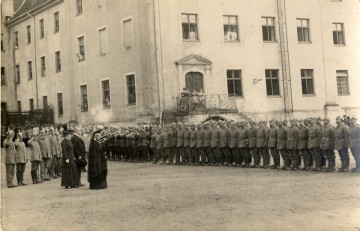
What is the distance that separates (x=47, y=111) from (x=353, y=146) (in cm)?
2831

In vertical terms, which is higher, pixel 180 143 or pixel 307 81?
pixel 307 81

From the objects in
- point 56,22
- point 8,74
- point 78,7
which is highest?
point 78,7

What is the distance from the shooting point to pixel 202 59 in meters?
29.6

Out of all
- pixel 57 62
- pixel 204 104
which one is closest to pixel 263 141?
pixel 204 104

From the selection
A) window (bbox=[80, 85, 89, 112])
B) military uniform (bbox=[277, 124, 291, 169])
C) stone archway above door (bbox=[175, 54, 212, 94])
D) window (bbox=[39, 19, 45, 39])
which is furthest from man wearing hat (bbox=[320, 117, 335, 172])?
window (bbox=[39, 19, 45, 39])

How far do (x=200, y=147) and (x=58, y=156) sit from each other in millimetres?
5661

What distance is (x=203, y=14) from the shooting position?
3006 centimetres

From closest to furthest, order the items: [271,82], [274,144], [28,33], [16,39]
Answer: [274,144], [271,82], [28,33], [16,39]

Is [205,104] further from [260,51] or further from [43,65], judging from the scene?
[43,65]

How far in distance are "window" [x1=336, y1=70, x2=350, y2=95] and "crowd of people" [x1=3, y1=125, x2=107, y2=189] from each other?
73.6ft

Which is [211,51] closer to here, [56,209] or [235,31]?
[235,31]

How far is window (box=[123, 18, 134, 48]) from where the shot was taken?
1201 inches

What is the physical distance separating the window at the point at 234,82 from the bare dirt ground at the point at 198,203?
14642mm

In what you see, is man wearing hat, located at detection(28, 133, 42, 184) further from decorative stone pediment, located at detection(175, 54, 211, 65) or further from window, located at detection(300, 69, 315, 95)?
window, located at detection(300, 69, 315, 95)
